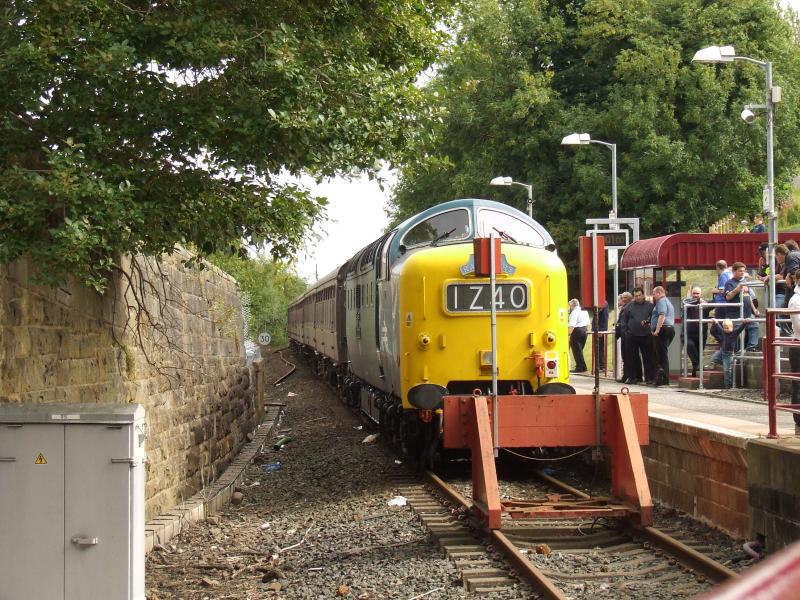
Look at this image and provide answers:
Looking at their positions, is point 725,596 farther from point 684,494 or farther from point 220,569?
point 684,494

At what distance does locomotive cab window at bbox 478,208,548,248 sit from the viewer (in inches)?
499

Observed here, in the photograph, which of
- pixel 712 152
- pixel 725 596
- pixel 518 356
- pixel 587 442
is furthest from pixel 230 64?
pixel 712 152

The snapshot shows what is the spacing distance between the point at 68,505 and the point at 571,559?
3.80 m

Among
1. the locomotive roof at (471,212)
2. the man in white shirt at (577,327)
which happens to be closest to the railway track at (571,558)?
the locomotive roof at (471,212)

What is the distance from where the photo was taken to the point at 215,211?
8102mm

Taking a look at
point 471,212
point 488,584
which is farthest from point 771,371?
point 471,212

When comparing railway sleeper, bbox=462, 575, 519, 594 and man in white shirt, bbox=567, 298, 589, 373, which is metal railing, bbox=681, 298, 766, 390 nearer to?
man in white shirt, bbox=567, 298, 589, 373

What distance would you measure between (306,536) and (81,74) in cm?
448

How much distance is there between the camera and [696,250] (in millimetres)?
21344

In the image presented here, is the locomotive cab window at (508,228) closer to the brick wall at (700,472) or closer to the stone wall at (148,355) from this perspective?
the brick wall at (700,472)

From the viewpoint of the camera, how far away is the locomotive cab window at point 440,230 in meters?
12.7

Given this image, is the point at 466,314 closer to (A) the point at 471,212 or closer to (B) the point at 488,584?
(A) the point at 471,212

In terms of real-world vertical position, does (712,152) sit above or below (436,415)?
above

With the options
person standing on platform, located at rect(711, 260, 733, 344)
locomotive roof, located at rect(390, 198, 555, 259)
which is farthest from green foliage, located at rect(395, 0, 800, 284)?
locomotive roof, located at rect(390, 198, 555, 259)
